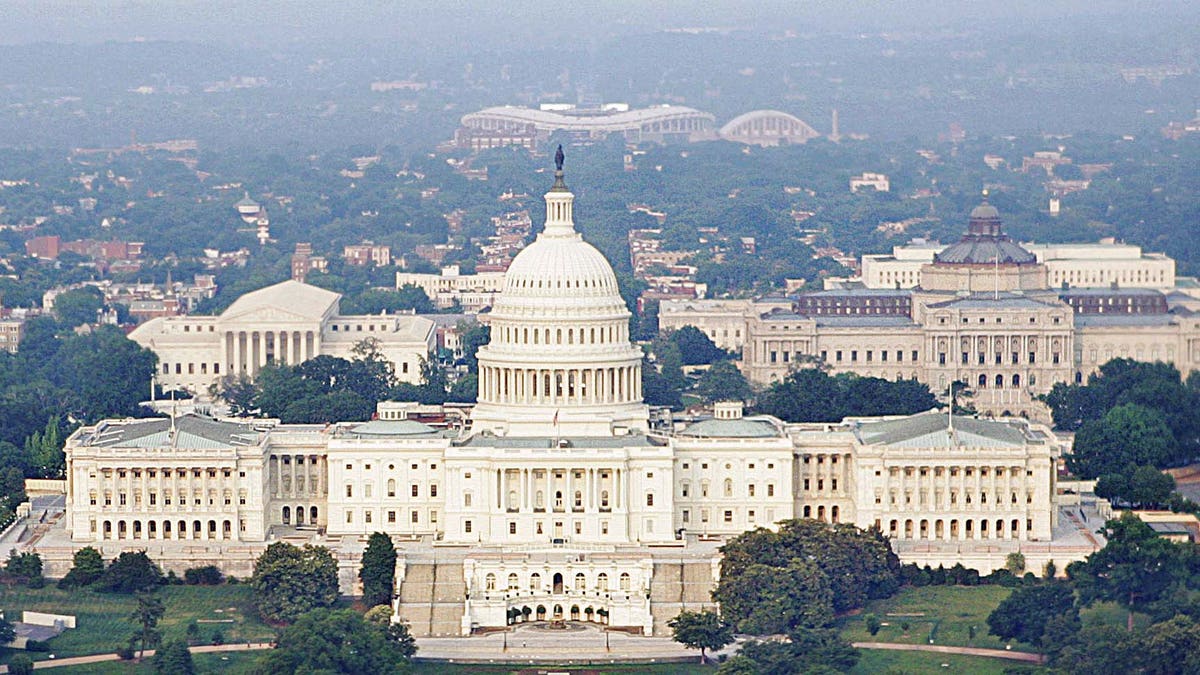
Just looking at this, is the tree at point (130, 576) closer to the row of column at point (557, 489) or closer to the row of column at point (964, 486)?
the row of column at point (557, 489)

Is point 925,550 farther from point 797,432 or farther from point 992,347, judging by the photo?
point 992,347

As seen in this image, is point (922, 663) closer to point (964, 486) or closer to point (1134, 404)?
point (964, 486)

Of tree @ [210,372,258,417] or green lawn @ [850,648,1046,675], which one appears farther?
tree @ [210,372,258,417]

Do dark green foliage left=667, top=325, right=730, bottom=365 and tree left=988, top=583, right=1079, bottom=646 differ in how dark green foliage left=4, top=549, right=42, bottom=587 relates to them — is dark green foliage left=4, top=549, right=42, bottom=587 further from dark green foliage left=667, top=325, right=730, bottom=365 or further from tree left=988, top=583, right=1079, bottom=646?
dark green foliage left=667, top=325, right=730, bottom=365

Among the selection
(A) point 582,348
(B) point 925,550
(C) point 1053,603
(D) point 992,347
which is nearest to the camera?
(C) point 1053,603

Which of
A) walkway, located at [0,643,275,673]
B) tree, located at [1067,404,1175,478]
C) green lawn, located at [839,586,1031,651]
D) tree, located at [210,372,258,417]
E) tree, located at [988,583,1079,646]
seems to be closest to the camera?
walkway, located at [0,643,275,673]

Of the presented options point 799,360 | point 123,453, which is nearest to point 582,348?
point 123,453

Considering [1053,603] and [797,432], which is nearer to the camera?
[1053,603]

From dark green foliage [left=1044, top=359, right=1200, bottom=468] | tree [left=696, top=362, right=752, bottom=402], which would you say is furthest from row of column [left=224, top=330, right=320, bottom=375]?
dark green foliage [left=1044, top=359, right=1200, bottom=468]

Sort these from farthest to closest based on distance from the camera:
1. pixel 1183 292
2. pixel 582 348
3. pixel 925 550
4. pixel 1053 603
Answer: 1. pixel 1183 292
2. pixel 582 348
3. pixel 925 550
4. pixel 1053 603
